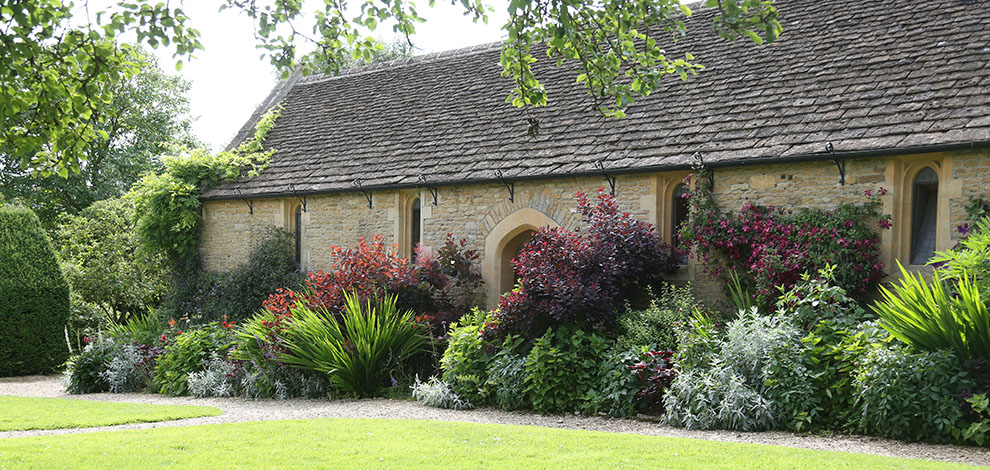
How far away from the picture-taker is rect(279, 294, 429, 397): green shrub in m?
11.6

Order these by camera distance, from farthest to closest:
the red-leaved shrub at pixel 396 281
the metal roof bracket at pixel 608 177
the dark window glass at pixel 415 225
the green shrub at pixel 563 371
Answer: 1. the dark window glass at pixel 415 225
2. the red-leaved shrub at pixel 396 281
3. the metal roof bracket at pixel 608 177
4. the green shrub at pixel 563 371

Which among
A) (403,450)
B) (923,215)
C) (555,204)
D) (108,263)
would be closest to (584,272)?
(555,204)

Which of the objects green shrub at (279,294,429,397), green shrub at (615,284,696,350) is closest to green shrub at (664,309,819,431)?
green shrub at (615,284,696,350)

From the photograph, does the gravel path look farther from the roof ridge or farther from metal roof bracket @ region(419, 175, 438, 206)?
the roof ridge

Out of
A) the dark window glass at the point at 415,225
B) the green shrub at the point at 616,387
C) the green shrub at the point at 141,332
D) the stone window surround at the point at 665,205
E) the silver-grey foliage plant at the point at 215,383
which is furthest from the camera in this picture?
the dark window glass at the point at 415,225

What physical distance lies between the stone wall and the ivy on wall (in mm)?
441

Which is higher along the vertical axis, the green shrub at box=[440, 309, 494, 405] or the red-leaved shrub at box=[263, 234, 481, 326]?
the red-leaved shrub at box=[263, 234, 481, 326]

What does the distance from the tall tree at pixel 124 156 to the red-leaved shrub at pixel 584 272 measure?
19987 millimetres

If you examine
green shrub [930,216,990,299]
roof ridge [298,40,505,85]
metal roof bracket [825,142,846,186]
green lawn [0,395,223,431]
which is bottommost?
green lawn [0,395,223,431]

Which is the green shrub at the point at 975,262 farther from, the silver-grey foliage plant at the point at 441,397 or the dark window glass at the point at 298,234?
the dark window glass at the point at 298,234

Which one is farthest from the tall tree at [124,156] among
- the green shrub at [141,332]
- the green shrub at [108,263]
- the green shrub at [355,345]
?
the green shrub at [355,345]

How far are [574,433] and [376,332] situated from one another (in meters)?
4.56

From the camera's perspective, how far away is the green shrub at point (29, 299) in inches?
688

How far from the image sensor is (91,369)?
14.4 metres
